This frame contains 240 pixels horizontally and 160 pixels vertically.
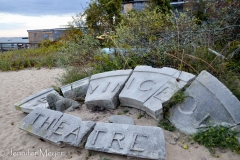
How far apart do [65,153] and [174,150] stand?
4.67 ft

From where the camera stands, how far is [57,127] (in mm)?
3148

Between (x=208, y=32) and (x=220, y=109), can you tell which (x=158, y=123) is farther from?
(x=208, y=32)

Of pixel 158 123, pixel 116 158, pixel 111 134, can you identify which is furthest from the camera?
pixel 158 123

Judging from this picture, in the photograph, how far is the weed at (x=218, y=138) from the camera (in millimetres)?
2604

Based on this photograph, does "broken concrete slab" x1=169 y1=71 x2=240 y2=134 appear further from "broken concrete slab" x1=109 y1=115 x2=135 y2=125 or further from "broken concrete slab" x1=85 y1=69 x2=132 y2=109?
"broken concrete slab" x1=85 y1=69 x2=132 y2=109

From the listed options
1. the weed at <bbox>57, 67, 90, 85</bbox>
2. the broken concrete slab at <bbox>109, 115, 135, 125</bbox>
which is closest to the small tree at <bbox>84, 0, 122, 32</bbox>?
the weed at <bbox>57, 67, 90, 85</bbox>

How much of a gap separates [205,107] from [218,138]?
0.46 meters

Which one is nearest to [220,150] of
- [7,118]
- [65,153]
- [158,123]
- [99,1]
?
[158,123]

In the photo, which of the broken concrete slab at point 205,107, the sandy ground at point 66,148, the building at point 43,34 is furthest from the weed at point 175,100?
the building at point 43,34

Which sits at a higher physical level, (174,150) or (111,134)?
(111,134)

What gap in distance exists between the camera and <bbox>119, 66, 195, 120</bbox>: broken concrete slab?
10.5 feet

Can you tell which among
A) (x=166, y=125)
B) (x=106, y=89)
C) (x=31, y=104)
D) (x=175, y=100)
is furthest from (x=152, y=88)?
(x=31, y=104)

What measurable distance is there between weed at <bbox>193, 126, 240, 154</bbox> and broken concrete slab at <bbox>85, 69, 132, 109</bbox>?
146 centimetres

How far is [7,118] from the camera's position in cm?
416
